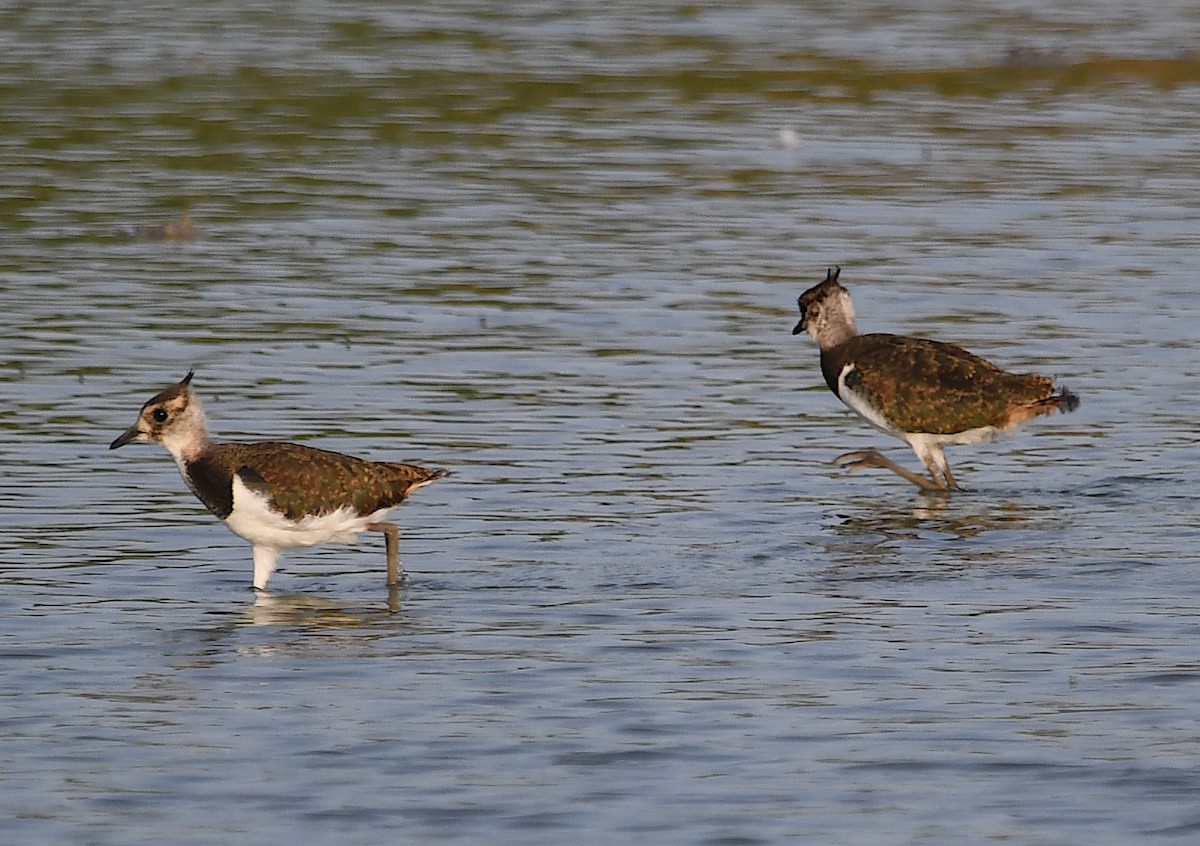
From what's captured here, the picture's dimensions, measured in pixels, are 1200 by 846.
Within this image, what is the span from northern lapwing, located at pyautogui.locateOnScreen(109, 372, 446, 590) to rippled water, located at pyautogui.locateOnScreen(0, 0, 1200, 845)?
306 millimetres

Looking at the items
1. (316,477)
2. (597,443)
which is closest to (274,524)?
(316,477)

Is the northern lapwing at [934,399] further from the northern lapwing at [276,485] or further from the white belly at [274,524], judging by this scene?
the white belly at [274,524]

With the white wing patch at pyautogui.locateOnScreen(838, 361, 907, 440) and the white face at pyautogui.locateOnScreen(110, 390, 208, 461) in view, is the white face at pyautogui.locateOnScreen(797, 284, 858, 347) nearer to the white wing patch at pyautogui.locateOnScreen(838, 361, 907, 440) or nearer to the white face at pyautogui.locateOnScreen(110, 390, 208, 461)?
the white wing patch at pyautogui.locateOnScreen(838, 361, 907, 440)

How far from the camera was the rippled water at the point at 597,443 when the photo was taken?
31.1ft

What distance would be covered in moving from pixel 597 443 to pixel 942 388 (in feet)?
7.04

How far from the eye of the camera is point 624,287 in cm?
2045

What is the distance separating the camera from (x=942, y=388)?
15453 mm

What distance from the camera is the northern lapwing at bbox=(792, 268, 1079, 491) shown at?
15.3 m

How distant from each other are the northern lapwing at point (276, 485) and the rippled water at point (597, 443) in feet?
1.00

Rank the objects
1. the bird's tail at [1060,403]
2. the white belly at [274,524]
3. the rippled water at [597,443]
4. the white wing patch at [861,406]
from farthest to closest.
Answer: the white wing patch at [861,406], the bird's tail at [1060,403], the white belly at [274,524], the rippled water at [597,443]

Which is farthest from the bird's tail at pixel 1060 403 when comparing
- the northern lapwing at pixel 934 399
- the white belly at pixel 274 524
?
the white belly at pixel 274 524

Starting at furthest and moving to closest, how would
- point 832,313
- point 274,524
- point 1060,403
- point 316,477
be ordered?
point 832,313 → point 1060,403 → point 316,477 → point 274,524

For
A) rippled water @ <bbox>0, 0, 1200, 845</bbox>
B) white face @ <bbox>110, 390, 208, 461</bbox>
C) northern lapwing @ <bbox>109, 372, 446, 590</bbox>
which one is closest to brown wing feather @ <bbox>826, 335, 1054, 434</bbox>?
rippled water @ <bbox>0, 0, 1200, 845</bbox>

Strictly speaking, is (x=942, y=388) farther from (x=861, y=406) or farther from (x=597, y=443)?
(x=597, y=443)
